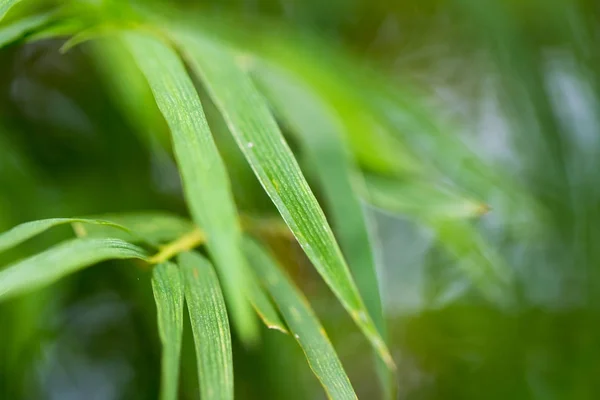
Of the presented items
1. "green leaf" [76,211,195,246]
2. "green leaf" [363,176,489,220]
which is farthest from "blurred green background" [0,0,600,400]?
"green leaf" [76,211,195,246]

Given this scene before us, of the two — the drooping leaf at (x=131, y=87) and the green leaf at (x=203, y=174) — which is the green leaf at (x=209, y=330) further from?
the drooping leaf at (x=131, y=87)

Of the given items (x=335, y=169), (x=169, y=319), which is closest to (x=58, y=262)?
(x=169, y=319)

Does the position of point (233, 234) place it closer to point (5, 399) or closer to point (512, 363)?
point (5, 399)

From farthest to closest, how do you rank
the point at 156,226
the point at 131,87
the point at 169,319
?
1. the point at 131,87
2. the point at 156,226
3. the point at 169,319

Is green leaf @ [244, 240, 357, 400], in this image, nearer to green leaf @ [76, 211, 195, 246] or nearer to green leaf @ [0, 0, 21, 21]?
green leaf @ [76, 211, 195, 246]

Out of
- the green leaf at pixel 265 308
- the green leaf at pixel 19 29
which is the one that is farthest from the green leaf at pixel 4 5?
the green leaf at pixel 265 308

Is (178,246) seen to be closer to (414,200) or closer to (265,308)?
(265,308)

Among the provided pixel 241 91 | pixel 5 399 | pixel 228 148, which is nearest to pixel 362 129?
pixel 228 148
